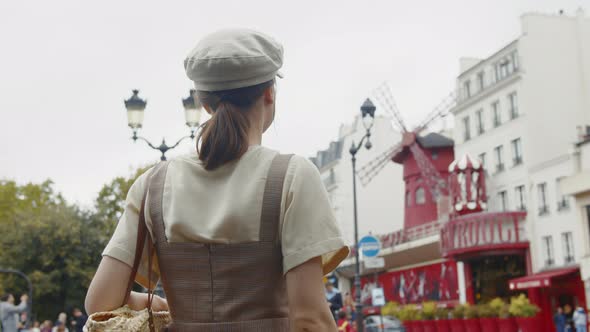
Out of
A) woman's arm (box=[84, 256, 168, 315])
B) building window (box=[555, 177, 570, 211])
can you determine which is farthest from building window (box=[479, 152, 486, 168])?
woman's arm (box=[84, 256, 168, 315])

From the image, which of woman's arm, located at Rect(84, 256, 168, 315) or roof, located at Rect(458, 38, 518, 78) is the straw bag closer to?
woman's arm, located at Rect(84, 256, 168, 315)

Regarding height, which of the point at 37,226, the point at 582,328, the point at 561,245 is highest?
the point at 37,226

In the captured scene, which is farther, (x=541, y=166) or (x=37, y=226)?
(x=37, y=226)

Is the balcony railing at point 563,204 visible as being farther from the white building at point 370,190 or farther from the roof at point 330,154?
the roof at point 330,154

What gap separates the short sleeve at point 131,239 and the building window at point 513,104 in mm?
38152

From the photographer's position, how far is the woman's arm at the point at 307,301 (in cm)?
199

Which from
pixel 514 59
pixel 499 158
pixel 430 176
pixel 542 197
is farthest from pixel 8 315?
pixel 430 176

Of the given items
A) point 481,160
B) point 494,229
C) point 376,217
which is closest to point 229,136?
point 494,229

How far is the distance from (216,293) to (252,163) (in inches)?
13.2

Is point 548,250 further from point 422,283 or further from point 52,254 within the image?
point 52,254

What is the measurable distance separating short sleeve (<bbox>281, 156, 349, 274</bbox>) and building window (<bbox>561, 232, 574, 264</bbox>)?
3397 centimetres

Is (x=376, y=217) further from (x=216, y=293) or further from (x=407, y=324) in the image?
(x=216, y=293)

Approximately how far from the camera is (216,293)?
6.81 ft

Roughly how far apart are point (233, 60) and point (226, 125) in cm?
17
